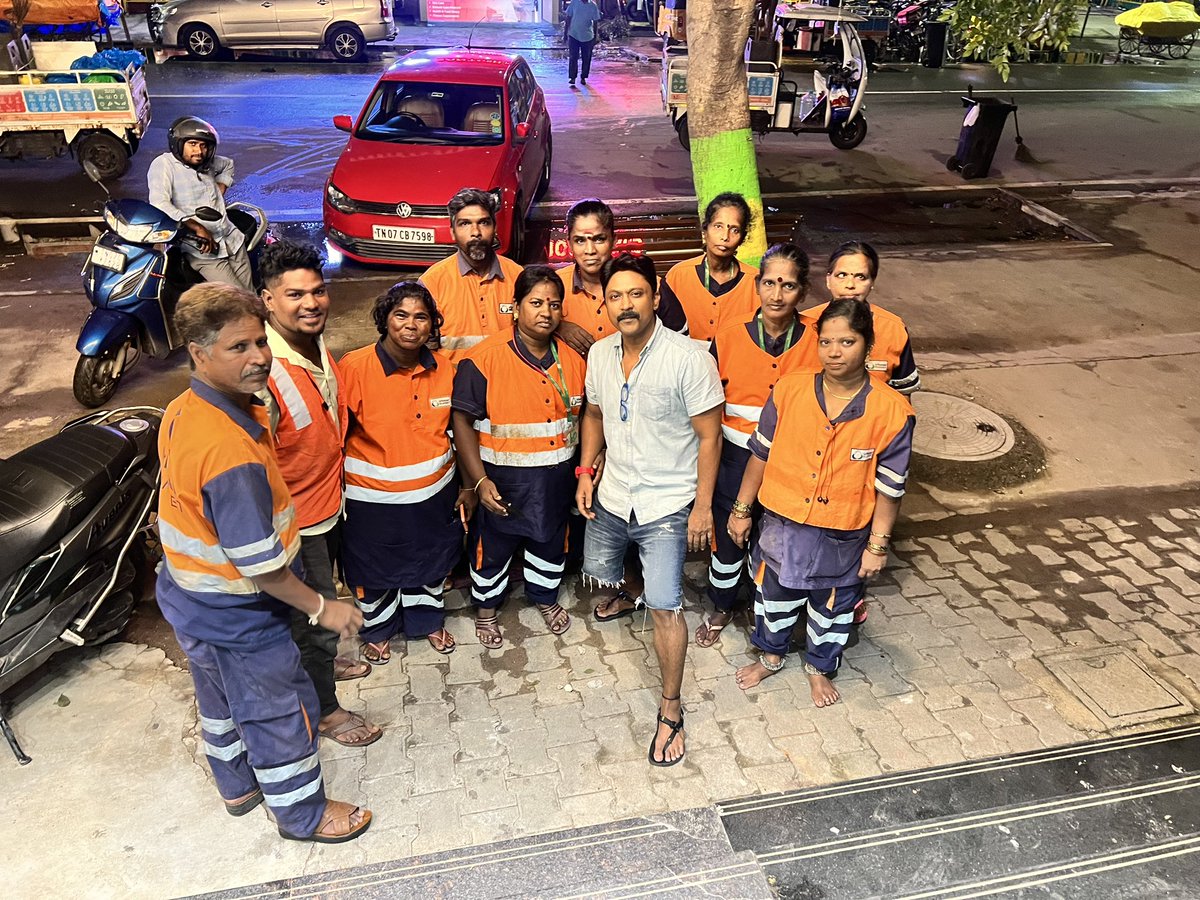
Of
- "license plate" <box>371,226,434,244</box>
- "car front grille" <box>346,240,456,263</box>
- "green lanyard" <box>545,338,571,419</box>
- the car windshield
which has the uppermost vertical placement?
the car windshield

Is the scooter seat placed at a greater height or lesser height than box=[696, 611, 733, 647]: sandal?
greater

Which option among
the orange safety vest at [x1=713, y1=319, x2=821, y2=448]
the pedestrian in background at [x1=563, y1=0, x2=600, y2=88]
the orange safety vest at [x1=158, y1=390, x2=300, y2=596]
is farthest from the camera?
the pedestrian in background at [x1=563, y1=0, x2=600, y2=88]

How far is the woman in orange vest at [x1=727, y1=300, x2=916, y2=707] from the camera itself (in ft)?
10.2

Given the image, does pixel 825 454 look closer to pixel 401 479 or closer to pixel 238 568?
pixel 401 479

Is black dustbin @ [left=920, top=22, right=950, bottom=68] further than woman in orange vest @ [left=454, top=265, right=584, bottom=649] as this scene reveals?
Yes

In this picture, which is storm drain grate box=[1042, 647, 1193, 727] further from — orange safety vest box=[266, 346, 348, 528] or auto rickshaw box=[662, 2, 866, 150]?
auto rickshaw box=[662, 2, 866, 150]

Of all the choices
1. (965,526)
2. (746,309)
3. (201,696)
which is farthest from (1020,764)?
(201,696)

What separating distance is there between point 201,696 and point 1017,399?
18.8 feet

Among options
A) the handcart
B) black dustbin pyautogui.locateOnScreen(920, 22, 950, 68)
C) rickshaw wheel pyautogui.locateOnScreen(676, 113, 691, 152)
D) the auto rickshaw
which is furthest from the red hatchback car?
the handcart

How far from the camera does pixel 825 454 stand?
10.4 ft

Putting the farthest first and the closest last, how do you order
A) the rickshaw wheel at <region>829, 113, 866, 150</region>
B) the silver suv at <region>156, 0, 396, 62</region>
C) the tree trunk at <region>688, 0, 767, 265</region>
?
the silver suv at <region>156, 0, 396, 62</region>, the rickshaw wheel at <region>829, 113, 866, 150</region>, the tree trunk at <region>688, 0, 767, 265</region>

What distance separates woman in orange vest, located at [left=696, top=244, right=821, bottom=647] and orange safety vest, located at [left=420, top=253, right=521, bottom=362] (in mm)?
1143

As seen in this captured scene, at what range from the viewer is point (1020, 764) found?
3266 millimetres

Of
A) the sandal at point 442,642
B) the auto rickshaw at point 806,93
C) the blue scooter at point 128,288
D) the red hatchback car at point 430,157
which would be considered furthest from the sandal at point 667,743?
the auto rickshaw at point 806,93
